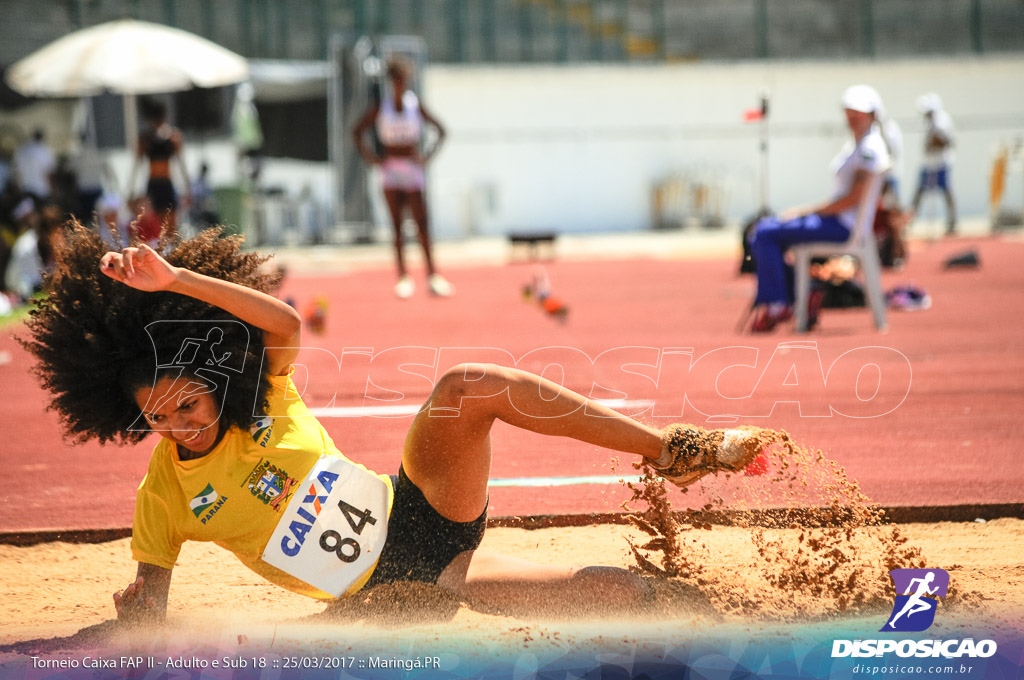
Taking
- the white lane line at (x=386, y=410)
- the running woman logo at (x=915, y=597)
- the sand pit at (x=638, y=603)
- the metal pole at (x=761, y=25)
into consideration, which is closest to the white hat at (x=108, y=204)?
the white lane line at (x=386, y=410)

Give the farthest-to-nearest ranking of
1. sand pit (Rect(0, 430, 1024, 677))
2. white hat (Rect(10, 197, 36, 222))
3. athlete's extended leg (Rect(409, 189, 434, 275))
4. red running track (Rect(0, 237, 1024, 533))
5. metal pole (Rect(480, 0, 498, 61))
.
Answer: metal pole (Rect(480, 0, 498, 61))
white hat (Rect(10, 197, 36, 222))
athlete's extended leg (Rect(409, 189, 434, 275))
red running track (Rect(0, 237, 1024, 533))
sand pit (Rect(0, 430, 1024, 677))

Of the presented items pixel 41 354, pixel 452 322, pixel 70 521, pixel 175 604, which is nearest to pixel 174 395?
pixel 41 354

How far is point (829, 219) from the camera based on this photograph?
26.1 ft

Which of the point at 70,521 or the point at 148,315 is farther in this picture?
Result: the point at 70,521

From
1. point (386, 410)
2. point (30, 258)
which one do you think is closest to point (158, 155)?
point (30, 258)

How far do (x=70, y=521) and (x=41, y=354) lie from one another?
4.65 feet

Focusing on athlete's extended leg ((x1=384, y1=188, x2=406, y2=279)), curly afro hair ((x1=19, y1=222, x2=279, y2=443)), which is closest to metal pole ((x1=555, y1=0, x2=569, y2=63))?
athlete's extended leg ((x1=384, y1=188, x2=406, y2=279))

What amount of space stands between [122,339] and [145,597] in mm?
704

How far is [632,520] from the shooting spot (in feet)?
12.3

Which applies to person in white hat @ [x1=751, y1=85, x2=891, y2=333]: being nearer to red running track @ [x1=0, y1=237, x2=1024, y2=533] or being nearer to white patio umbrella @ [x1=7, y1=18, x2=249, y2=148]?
red running track @ [x1=0, y1=237, x2=1024, y2=533]

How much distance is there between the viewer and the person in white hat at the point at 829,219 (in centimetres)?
782

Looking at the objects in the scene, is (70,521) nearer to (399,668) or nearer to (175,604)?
(175,604)

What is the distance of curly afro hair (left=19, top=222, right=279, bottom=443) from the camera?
9.62ft

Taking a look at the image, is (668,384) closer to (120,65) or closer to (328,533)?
(328,533)
